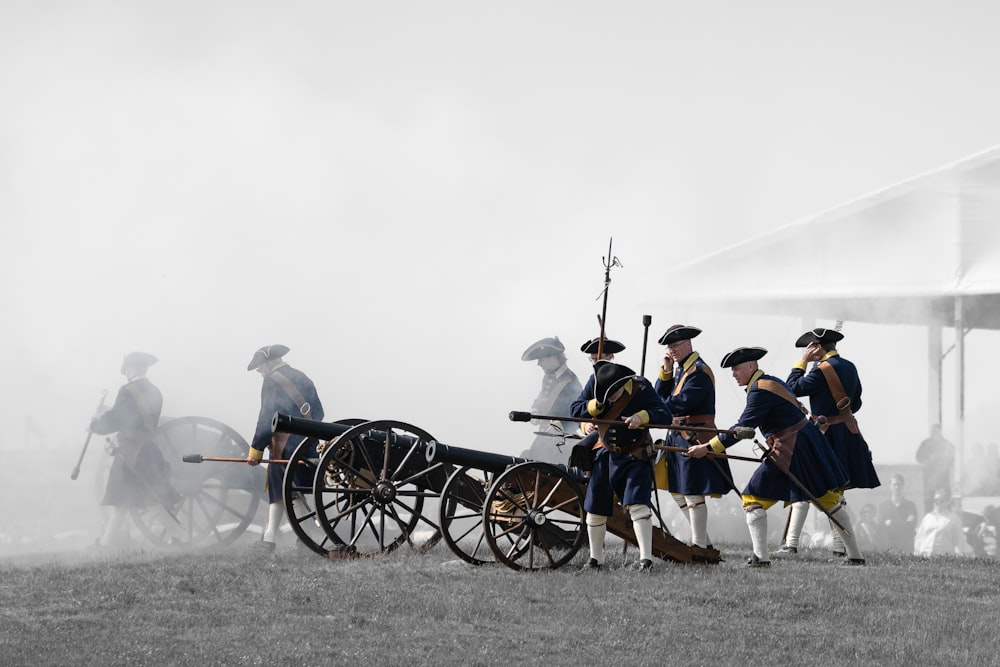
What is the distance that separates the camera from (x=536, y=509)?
7.38 m

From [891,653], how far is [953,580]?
2.00 m

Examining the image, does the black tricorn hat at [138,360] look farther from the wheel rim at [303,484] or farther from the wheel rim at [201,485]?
the wheel rim at [303,484]

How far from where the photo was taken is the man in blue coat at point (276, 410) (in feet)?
29.3

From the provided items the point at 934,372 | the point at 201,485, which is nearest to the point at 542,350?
the point at 201,485

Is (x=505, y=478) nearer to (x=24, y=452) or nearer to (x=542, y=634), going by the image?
(x=542, y=634)

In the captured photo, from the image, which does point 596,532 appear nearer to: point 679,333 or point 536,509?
point 536,509

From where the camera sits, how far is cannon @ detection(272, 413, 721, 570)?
737 cm

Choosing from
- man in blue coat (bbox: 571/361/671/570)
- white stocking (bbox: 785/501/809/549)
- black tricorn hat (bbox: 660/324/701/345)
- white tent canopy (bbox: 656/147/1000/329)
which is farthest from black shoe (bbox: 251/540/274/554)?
white tent canopy (bbox: 656/147/1000/329)

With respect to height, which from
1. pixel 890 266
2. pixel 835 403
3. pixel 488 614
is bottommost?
pixel 488 614

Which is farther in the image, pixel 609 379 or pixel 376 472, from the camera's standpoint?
pixel 376 472

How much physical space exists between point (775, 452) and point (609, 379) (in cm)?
118

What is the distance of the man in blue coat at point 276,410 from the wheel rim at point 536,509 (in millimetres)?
2037

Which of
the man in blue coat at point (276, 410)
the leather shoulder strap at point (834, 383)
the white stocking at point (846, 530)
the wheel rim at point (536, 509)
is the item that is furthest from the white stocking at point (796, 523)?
the man in blue coat at point (276, 410)

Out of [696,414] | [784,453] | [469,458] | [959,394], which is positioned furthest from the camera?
[959,394]
